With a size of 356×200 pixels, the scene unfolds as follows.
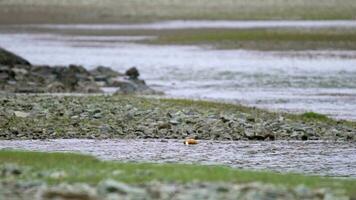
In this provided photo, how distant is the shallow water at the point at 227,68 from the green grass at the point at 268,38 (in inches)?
98.5

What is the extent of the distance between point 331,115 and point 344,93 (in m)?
8.11

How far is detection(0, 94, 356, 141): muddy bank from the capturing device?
27.9 m

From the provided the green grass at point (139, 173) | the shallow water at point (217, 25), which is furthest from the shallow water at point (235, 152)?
the shallow water at point (217, 25)

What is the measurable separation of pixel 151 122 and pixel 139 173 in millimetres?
13089

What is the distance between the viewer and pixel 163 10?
109 m

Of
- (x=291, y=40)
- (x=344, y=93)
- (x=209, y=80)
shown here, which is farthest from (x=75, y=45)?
(x=344, y=93)

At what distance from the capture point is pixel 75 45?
251 ft

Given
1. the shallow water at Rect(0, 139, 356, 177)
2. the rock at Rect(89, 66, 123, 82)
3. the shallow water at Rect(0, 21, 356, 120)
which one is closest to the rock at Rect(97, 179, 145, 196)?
the shallow water at Rect(0, 139, 356, 177)

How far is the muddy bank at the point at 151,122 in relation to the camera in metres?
27.9

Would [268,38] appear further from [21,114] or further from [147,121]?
[21,114]

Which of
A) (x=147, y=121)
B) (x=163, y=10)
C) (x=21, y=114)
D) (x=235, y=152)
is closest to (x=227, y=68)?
(x=147, y=121)

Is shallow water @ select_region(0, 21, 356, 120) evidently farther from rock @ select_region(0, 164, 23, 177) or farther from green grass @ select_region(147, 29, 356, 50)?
rock @ select_region(0, 164, 23, 177)

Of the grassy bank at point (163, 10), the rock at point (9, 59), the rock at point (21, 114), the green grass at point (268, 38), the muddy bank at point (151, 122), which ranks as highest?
the grassy bank at point (163, 10)

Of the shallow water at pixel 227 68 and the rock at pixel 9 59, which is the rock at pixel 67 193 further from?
the rock at pixel 9 59
